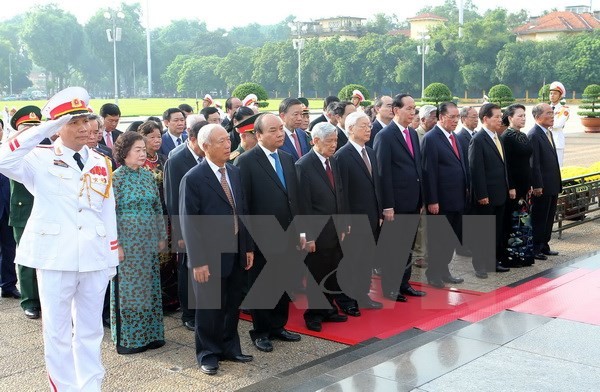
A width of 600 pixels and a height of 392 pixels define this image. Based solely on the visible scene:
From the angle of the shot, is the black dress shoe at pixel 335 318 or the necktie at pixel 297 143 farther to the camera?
the necktie at pixel 297 143

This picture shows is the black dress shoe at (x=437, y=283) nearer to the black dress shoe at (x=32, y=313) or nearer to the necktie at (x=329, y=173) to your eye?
the necktie at (x=329, y=173)

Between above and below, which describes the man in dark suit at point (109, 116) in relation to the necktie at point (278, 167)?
above

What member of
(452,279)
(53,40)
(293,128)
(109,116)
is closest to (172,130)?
(109,116)

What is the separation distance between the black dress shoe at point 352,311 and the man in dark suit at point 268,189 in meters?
0.78

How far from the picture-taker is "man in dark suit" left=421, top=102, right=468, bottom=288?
6836 millimetres

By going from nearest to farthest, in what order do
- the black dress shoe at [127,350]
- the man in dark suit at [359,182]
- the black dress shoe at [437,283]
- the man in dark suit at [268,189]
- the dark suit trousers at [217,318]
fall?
1. the dark suit trousers at [217,318]
2. the black dress shoe at [127,350]
3. the man in dark suit at [268,189]
4. the man in dark suit at [359,182]
5. the black dress shoe at [437,283]

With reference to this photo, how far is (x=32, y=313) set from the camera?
231 inches

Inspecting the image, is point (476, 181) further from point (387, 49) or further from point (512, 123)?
point (387, 49)

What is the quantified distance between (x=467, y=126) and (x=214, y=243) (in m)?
3.91

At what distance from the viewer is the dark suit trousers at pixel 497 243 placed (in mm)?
7277

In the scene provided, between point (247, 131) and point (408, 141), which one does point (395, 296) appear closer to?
point (408, 141)

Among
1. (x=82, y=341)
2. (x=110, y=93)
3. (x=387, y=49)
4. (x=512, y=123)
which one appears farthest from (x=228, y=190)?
(x=110, y=93)

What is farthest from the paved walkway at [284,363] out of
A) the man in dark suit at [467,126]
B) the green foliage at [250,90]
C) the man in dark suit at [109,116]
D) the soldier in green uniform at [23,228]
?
the green foliage at [250,90]

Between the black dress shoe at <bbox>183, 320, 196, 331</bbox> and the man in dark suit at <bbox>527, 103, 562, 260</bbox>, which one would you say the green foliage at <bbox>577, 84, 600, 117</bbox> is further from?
the black dress shoe at <bbox>183, 320, 196, 331</bbox>
